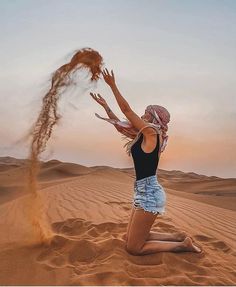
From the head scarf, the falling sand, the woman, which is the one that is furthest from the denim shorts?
the falling sand

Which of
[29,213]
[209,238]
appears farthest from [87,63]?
[209,238]

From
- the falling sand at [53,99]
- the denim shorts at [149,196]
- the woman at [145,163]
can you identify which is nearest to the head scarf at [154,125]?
the woman at [145,163]

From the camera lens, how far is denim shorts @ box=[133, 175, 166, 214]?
494 cm

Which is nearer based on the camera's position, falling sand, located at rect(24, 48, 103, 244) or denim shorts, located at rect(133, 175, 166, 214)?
denim shorts, located at rect(133, 175, 166, 214)

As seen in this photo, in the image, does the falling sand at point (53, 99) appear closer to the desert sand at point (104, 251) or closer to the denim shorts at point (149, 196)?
the desert sand at point (104, 251)

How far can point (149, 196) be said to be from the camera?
496 centimetres

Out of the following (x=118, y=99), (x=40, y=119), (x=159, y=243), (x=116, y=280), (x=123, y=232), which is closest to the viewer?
(x=116, y=280)

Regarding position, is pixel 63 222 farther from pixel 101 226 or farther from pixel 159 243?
pixel 159 243

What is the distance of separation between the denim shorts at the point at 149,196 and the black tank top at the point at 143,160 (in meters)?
0.07

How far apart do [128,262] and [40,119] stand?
7.12 ft

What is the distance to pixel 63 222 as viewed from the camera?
7.00 m

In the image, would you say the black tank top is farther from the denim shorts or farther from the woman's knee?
the woman's knee

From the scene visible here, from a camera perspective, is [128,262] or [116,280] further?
[128,262]

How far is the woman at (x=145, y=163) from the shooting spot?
16.0 ft
